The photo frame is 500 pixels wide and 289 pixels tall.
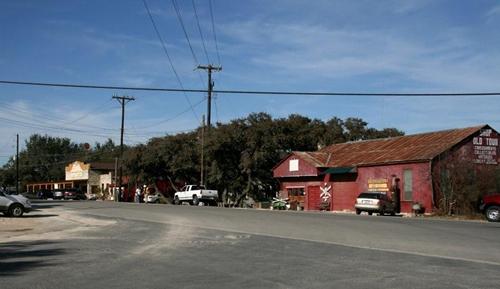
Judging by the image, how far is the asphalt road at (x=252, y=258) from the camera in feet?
34.1

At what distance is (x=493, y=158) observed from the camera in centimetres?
4238

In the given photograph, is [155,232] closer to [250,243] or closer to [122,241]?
[122,241]

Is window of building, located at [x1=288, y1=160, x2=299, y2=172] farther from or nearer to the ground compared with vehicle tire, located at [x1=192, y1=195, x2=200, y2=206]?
farther from the ground

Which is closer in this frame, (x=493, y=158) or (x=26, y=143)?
(x=493, y=158)

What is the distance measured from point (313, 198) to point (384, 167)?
9.03 metres

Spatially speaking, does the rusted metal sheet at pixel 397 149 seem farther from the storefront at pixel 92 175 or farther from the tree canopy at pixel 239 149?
the storefront at pixel 92 175

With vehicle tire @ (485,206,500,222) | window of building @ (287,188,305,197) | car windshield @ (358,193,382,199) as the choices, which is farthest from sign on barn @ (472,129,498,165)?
window of building @ (287,188,305,197)

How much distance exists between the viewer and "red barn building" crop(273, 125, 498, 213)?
4038cm

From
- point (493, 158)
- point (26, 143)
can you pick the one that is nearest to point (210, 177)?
point (493, 158)

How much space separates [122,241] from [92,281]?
7.47 m

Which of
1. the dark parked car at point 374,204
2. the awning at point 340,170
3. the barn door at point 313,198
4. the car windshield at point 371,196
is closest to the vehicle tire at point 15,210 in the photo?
the dark parked car at point 374,204

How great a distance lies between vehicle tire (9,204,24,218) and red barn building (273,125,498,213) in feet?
80.3

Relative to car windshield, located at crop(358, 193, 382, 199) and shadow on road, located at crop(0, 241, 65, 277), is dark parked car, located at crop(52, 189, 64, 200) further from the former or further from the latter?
shadow on road, located at crop(0, 241, 65, 277)

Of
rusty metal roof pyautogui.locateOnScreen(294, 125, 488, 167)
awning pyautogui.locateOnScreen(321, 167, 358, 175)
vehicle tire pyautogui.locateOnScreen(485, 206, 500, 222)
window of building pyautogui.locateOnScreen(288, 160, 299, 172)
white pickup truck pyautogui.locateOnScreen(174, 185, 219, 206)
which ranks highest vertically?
rusty metal roof pyautogui.locateOnScreen(294, 125, 488, 167)
